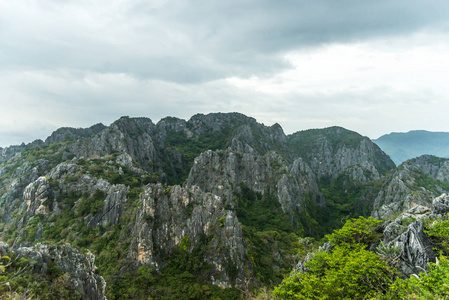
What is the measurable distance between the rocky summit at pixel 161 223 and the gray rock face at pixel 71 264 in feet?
0.50

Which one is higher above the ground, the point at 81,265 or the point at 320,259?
the point at 320,259

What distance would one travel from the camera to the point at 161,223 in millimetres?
64062

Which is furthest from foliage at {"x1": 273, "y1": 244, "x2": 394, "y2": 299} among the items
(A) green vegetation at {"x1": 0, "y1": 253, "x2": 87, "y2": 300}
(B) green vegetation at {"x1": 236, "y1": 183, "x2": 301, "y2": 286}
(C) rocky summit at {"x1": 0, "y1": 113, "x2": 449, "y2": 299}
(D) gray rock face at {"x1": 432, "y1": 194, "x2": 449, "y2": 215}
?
(B) green vegetation at {"x1": 236, "y1": 183, "x2": 301, "y2": 286}

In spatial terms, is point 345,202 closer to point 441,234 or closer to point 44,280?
point 441,234

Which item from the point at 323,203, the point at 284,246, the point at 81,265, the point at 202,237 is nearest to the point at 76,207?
the point at 202,237

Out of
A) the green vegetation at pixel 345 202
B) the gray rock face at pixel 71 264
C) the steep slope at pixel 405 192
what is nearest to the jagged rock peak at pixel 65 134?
the gray rock face at pixel 71 264

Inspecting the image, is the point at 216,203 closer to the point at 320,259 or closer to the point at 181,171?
the point at 320,259

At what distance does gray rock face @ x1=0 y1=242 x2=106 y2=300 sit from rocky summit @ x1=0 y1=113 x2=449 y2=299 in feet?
0.50

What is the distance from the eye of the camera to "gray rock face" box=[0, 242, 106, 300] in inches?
985

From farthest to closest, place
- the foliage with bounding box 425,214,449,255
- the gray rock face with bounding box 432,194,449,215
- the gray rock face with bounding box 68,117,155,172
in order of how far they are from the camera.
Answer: the gray rock face with bounding box 68,117,155,172 → the gray rock face with bounding box 432,194,449,215 → the foliage with bounding box 425,214,449,255

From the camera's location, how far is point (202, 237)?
64.8 metres

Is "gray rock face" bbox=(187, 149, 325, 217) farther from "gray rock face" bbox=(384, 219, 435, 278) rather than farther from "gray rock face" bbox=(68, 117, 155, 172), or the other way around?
"gray rock face" bbox=(384, 219, 435, 278)

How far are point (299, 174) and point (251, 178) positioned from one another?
130 ft

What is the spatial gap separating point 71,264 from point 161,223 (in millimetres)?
35707
